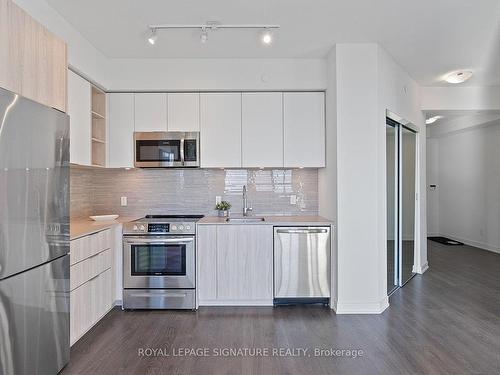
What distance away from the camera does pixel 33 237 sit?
6.04 ft

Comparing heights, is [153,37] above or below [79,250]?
above

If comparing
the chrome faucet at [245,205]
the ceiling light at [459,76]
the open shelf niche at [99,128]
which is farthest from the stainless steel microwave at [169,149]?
the ceiling light at [459,76]

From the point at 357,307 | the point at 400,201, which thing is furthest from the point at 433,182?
the point at 357,307

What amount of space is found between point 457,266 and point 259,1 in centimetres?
483

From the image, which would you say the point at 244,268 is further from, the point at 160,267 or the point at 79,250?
the point at 79,250

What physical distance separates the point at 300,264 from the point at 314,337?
78cm

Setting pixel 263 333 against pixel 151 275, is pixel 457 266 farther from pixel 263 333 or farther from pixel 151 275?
pixel 151 275

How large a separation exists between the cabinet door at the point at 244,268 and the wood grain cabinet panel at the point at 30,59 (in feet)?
6.46

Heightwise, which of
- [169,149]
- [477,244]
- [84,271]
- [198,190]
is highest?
[169,149]

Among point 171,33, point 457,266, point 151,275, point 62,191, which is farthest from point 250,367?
point 457,266

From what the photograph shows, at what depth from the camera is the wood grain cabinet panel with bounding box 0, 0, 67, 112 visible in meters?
1.73

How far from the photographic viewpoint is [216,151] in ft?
12.0

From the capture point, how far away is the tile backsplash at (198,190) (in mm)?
3988

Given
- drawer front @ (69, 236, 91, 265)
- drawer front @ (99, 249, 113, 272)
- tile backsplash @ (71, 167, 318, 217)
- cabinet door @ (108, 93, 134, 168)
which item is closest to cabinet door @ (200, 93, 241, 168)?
tile backsplash @ (71, 167, 318, 217)
